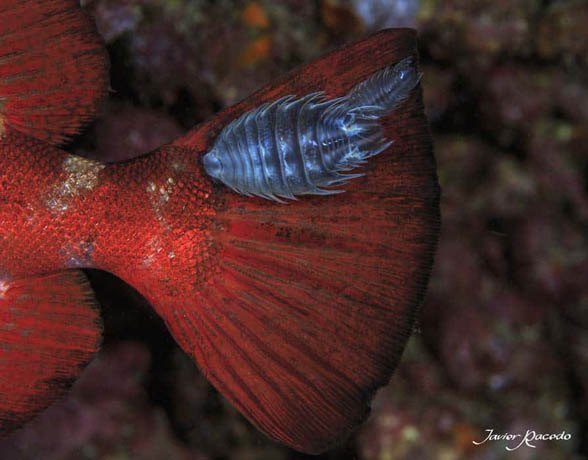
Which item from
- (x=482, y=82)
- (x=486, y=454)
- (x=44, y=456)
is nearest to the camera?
(x=44, y=456)

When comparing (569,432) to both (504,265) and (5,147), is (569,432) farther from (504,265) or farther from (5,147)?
(5,147)

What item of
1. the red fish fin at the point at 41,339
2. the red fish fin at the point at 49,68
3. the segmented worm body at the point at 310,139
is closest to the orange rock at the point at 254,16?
the red fish fin at the point at 49,68

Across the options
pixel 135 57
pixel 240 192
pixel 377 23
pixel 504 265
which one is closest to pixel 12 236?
pixel 240 192

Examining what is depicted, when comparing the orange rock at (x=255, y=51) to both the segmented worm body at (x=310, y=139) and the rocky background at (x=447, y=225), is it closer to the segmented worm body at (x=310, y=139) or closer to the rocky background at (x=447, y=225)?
the rocky background at (x=447, y=225)

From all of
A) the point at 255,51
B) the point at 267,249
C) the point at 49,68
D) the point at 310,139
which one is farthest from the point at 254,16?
the point at 267,249

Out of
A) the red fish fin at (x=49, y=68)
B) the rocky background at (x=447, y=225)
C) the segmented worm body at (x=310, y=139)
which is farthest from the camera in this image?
the rocky background at (x=447, y=225)

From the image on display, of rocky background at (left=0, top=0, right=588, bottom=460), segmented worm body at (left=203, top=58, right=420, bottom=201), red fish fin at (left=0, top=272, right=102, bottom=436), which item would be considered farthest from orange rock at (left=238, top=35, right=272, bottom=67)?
red fish fin at (left=0, top=272, right=102, bottom=436)

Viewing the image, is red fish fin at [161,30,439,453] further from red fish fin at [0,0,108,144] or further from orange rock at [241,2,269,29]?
orange rock at [241,2,269,29]
